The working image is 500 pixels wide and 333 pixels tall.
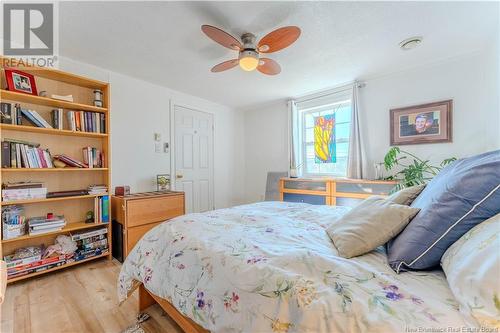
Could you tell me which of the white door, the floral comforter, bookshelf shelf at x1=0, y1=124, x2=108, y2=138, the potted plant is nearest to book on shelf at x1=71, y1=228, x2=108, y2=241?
bookshelf shelf at x1=0, y1=124, x2=108, y2=138

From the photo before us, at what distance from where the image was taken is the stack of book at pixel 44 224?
2004 mm

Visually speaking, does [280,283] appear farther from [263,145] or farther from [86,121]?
[263,145]

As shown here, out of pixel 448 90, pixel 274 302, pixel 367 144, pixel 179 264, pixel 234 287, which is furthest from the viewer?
pixel 367 144

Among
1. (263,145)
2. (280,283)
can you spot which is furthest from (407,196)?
(263,145)

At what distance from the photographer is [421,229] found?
841 millimetres

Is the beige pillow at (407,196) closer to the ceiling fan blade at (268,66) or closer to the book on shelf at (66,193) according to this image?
the ceiling fan blade at (268,66)

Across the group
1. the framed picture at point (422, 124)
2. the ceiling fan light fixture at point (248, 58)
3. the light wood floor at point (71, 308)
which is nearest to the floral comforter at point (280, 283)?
the light wood floor at point (71, 308)

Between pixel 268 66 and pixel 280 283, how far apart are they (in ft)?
6.41

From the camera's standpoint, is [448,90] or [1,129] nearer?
[1,129]

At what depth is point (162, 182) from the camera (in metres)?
3.12

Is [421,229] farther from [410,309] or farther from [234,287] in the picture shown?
[234,287]

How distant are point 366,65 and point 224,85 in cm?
191

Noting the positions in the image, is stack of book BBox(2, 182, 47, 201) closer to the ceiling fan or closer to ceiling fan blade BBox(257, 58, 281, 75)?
the ceiling fan

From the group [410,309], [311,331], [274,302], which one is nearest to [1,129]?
[274,302]
